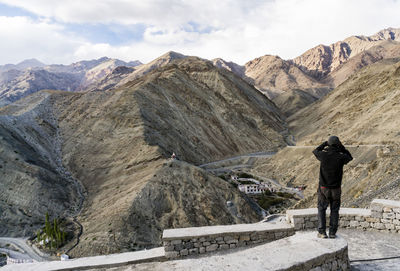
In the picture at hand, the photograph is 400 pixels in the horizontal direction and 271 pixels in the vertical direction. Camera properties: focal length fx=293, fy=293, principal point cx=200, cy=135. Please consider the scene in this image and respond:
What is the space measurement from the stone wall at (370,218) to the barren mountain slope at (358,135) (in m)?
8.83

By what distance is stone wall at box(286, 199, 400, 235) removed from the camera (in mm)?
8758

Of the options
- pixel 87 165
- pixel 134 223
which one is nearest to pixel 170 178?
pixel 134 223

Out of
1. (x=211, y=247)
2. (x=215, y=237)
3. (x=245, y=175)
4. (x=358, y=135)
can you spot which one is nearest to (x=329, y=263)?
(x=215, y=237)

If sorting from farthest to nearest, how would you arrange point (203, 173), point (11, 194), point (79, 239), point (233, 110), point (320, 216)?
point (233, 110)
point (203, 173)
point (11, 194)
point (79, 239)
point (320, 216)

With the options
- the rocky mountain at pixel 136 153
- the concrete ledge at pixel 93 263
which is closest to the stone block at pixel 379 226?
the concrete ledge at pixel 93 263

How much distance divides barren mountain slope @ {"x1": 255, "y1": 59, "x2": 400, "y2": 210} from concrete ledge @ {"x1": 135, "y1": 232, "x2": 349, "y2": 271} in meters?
12.9

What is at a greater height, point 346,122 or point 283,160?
point 346,122

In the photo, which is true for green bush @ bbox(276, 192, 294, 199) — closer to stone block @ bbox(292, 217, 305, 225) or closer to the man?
stone block @ bbox(292, 217, 305, 225)

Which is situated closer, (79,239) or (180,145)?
(79,239)

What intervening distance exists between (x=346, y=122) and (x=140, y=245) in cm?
5640

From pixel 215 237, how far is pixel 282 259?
263 centimetres

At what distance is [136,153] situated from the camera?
149ft

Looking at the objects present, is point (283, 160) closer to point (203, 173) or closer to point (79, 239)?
point (203, 173)

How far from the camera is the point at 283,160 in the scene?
5984 centimetres
